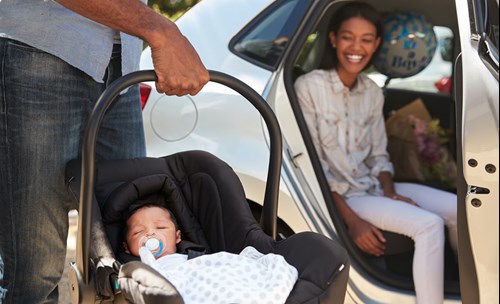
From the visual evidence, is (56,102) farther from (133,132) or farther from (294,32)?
(294,32)

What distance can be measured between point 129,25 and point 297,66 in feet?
5.67

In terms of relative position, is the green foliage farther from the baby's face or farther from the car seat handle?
the car seat handle

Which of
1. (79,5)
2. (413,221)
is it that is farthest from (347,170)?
(79,5)

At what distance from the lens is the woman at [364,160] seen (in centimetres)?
351

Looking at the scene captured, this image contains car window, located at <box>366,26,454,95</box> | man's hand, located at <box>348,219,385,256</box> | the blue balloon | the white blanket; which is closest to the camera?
the white blanket

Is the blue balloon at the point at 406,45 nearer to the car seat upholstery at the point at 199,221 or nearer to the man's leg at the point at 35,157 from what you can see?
the car seat upholstery at the point at 199,221

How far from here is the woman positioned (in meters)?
3.51

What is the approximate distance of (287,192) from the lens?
3375 millimetres

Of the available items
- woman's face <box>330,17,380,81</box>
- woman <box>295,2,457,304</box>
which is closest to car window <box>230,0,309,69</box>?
woman <box>295,2,457,304</box>

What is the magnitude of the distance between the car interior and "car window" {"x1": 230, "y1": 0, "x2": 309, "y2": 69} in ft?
0.22

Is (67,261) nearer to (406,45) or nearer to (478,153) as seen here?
(406,45)

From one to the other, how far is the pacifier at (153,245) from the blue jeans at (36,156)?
0.24m

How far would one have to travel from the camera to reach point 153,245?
8.03ft

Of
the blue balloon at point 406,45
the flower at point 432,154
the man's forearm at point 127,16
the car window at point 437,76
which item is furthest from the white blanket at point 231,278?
the car window at point 437,76
